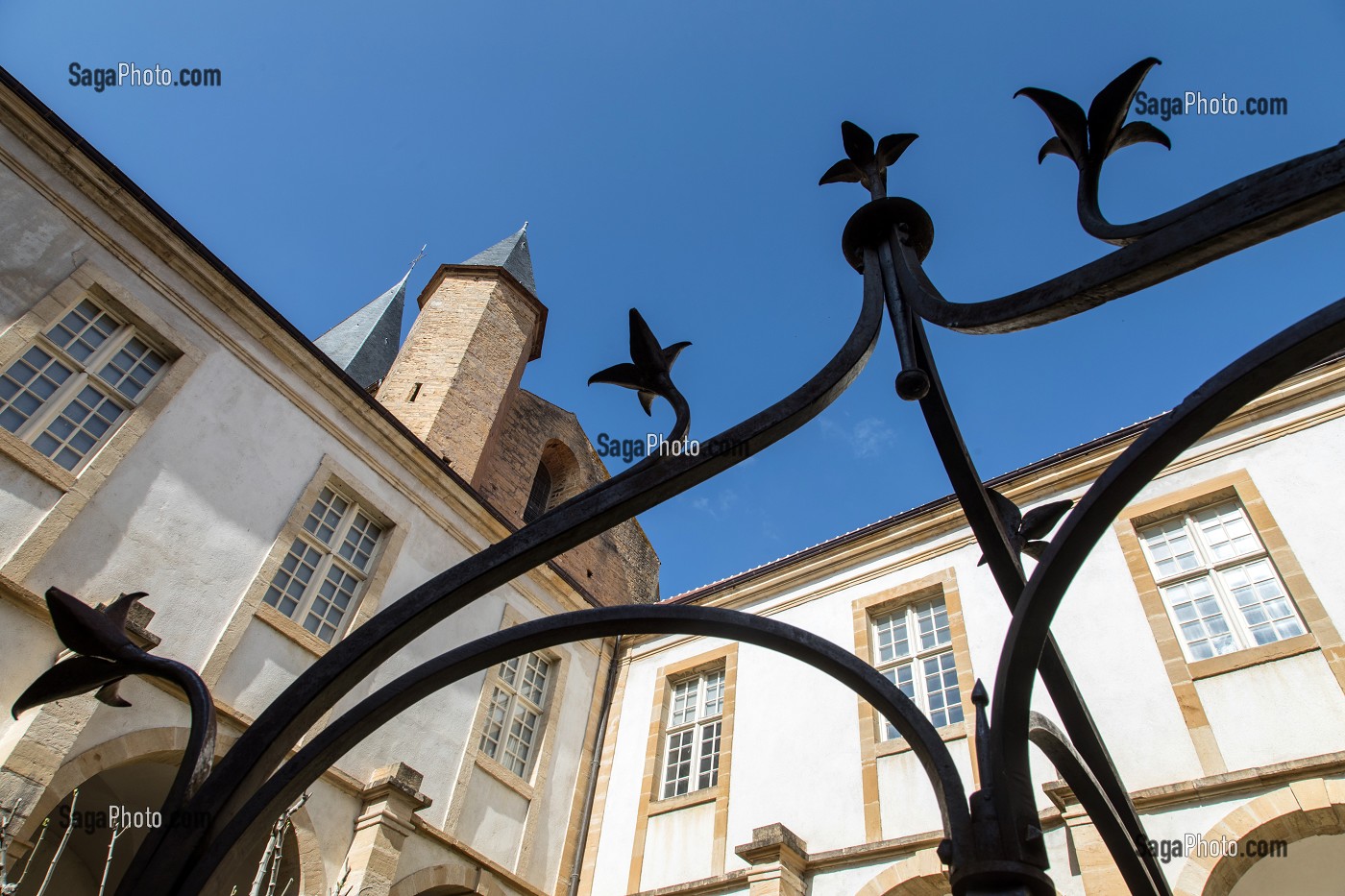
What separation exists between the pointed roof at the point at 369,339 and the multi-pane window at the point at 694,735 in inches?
665

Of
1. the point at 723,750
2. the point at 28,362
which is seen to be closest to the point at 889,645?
the point at 723,750

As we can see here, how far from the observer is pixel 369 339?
93.9 ft

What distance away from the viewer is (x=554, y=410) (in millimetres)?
23109

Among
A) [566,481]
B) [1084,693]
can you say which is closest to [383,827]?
[1084,693]

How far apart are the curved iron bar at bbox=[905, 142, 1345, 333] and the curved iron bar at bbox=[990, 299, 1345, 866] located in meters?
0.15

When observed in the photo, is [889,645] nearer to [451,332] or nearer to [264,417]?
Result: [264,417]

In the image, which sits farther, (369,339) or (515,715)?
(369,339)

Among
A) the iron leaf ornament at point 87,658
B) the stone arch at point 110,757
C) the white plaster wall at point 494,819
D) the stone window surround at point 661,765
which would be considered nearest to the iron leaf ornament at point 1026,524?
the iron leaf ornament at point 87,658

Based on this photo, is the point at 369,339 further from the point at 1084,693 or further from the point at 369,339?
the point at 1084,693

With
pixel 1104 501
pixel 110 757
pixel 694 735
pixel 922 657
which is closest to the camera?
pixel 1104 501

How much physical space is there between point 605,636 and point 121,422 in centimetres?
869

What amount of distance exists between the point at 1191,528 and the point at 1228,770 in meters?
2.80

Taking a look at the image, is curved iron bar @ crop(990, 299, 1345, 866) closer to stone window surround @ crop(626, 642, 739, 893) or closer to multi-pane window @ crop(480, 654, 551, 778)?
stone window surround @ crop(626, 642, 739, 893)

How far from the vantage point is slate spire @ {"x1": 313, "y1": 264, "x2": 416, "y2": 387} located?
26.9 m
